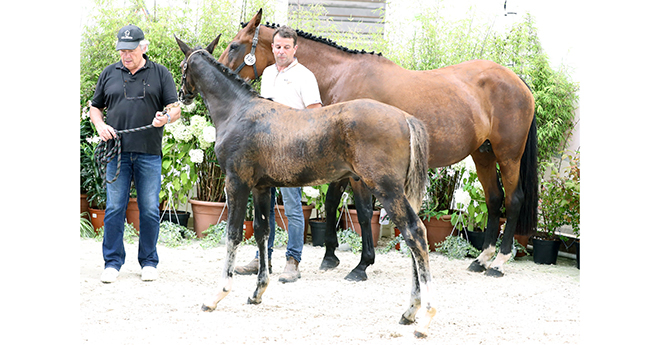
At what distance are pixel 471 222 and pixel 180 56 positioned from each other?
3.99 m

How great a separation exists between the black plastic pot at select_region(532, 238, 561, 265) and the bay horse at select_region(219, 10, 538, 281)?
368 millimetres

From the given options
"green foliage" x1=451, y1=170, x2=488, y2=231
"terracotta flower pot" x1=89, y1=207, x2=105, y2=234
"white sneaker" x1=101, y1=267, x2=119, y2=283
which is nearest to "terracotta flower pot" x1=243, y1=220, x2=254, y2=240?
"terracotta flower pot" x1=89, y1=207, x2=105, y2=234

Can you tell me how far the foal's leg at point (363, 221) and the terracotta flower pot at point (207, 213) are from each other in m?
2.06

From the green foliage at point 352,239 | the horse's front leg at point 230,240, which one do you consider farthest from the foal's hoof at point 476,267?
the horse's front leg at point 230,240

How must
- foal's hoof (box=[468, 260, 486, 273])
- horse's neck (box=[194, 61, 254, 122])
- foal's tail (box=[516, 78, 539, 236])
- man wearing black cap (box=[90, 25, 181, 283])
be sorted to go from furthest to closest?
foal's tail (box=[516, 78, 539, 236])
foal's hoof (box=[468, 260, 486, 273])
man wearing black cap (box=[90, 25, 181, 283])
horse's neck (box=[194, 61, 254, 122])

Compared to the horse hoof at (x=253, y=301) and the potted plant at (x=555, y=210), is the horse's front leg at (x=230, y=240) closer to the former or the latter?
the horse hoof at (x=253, y=301)

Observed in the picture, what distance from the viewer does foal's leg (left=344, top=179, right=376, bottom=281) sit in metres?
4.29

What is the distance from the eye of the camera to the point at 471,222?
567cm

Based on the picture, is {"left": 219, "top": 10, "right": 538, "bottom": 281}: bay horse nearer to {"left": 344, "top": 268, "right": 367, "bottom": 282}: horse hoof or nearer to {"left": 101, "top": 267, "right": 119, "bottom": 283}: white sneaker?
{"left": 344, "top": 268, "right": 367, "bottom": 282}: horse hoof

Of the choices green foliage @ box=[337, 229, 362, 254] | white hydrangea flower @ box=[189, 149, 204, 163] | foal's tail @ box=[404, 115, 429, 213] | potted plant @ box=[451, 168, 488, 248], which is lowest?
green foliage @ box=[337, 229, 362, 254]

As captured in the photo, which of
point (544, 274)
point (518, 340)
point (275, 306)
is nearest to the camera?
point (518, 340)

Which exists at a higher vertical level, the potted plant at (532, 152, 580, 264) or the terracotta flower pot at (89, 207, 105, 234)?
the potted plant at (532, 152, 580, 264)

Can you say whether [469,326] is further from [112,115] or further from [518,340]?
[112,115]

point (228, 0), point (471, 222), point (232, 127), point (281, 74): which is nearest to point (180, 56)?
point (228, 0)
